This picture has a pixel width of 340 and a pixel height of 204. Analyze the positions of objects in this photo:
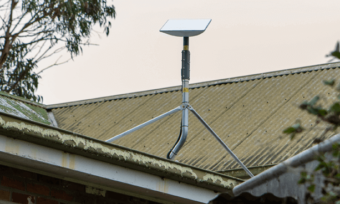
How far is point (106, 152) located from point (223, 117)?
6916mm

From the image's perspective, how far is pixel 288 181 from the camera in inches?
132

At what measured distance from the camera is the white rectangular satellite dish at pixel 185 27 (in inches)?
245

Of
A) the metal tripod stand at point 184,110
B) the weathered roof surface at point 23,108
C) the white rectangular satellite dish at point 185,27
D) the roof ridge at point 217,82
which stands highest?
the roof ridge at point 217,82

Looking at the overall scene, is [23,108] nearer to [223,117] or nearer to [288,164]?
[223,117]

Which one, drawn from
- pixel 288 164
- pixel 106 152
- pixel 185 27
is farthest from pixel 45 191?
pixel 185 27

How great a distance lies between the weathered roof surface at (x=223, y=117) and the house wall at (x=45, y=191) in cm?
397

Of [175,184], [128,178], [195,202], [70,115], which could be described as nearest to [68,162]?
[128,178]

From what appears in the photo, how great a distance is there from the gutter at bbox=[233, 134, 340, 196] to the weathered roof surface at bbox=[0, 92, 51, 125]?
338 inches

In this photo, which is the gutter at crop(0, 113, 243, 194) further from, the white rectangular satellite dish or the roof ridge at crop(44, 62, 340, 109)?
the roof ridge at crop(44, 62, 340, 109)

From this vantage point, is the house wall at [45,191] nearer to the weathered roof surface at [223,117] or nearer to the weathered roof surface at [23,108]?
the weathered roof surface at [223,117]

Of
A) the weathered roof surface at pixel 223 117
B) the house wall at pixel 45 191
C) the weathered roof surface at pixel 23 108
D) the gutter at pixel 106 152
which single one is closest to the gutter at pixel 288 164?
the gutter at pixel 106 152

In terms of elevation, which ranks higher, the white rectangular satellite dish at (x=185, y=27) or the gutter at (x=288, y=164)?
the white rectangular satellite dish at (x=185, y=27)

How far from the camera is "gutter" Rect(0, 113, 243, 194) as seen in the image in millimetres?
3439

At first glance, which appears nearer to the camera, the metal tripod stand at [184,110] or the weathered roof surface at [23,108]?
the metal tripod stand at [184,110]
